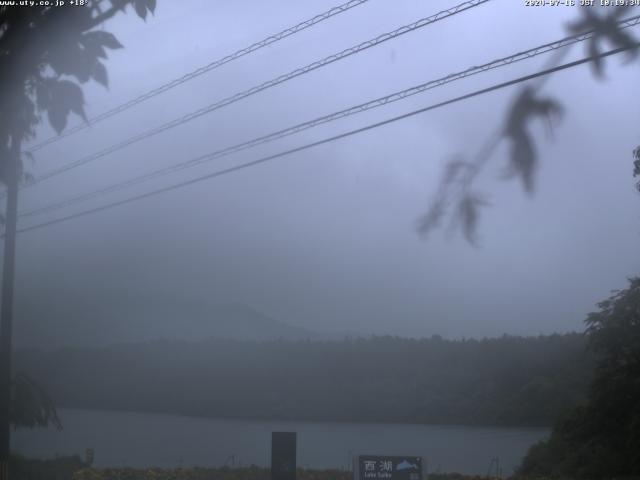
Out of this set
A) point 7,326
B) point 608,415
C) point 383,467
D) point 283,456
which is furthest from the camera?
point 608,415

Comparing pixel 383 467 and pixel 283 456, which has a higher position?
pixel 283 456

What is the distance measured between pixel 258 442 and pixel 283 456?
29.3 ft

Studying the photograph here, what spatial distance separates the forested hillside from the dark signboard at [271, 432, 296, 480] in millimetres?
8966

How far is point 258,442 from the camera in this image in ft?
69.6

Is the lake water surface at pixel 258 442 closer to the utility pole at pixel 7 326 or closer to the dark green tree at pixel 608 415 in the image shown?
the dark green tree at pixel 608 415

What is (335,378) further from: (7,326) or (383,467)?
(383,467)

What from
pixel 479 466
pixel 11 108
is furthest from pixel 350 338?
pixel 11 108

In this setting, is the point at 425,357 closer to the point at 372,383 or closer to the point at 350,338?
the point at 372,383

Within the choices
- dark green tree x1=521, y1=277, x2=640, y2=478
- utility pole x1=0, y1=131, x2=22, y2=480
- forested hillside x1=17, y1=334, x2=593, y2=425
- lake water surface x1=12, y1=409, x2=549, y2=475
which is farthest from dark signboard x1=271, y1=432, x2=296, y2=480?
forested hillside x1=17, y1=334, x2=593, y2=425

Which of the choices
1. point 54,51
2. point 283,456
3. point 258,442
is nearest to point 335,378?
point 258,442

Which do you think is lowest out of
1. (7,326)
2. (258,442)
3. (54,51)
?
(258,442)

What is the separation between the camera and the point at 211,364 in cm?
2825

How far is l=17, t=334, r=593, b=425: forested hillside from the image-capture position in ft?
66.9

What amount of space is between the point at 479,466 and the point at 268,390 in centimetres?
940
